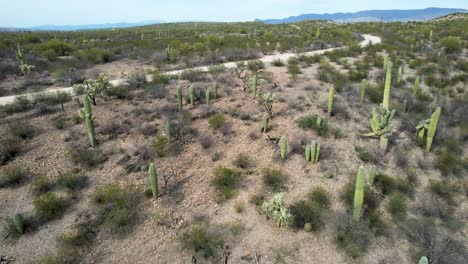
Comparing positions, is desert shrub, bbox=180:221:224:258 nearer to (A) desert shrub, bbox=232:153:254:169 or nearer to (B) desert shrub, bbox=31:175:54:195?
(A) desert shrub, bbox=232:153:254:169

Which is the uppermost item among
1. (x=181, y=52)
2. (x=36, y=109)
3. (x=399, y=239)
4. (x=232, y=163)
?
(x=181, y=52)

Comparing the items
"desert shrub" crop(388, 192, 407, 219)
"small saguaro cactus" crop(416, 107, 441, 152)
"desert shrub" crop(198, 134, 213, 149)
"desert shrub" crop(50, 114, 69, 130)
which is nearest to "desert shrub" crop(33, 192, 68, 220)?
"desert shrub" crop(50, 114, 69, 130)

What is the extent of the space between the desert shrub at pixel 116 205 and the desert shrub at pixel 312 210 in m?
3.80

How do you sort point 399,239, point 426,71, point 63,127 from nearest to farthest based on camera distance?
1. point 399,239
2. point 63,127
3. point 426,71

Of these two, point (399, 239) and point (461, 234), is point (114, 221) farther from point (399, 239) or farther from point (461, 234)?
point (461, 234)

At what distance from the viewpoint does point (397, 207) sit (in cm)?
742

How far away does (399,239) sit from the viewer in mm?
6719

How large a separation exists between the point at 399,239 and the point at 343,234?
47.3 inches

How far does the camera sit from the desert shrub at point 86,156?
9.16 metres

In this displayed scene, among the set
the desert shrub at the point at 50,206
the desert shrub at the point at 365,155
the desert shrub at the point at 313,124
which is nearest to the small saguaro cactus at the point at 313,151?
the desert shrub at the point at 365,155

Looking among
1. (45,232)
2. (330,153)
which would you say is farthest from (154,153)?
(330,153)

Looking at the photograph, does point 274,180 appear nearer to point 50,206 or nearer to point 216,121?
point 216,121

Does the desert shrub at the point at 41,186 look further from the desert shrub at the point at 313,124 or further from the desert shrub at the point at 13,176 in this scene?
the desert shrub at the point at 313,124

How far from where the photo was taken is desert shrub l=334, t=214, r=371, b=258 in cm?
641
